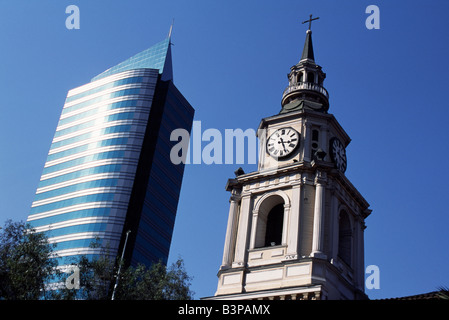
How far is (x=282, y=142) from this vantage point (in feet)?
145

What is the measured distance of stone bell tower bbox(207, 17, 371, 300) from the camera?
37438mm

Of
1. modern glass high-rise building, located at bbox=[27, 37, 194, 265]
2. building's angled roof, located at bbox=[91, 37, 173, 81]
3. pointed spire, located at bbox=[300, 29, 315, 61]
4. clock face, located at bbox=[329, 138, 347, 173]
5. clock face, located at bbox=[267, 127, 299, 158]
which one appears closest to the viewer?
clock face, located at bbox=[267, 127, 299, 158]

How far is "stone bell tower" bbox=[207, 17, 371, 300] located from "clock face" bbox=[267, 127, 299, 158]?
0.08 metres

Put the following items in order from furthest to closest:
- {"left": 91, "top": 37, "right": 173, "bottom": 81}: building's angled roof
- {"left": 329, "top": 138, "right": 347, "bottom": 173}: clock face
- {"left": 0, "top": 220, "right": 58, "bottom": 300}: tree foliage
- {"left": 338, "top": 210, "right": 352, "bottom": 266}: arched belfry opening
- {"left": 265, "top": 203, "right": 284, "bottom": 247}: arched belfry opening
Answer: {"left": 91, "top": 37, "right": 173, "bottom": 81}: building's angled roof → {"left": 329, "top": 138, "right": 347, "bottom": 173}: clock face → {"left": 338, "top": 210, "right": 352, "bottom": 266}: arched belfry opening → {"left": 265, "top": 203, "right": 284, "bottom": 247}: arched belfry opening → {"left": 0, "top": 220, "right": 58, "bottom": 300}: tree foliage

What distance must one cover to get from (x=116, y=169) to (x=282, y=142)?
64104 millimetres

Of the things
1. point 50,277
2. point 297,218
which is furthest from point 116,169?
point 297,218

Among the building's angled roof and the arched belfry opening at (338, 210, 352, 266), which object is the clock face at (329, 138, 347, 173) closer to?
the arched belfry opening at (338, 210, 352, 266)

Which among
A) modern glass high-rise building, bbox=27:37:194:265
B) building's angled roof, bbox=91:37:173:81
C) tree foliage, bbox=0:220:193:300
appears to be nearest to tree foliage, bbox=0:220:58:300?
tree foliage, bbox=0:220:193:300

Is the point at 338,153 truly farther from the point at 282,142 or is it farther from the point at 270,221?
the point at 270,221

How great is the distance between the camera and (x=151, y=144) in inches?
4286

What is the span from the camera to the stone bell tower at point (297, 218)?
123ft

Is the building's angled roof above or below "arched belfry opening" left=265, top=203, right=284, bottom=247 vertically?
above

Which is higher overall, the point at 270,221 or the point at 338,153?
the point at 338,153
